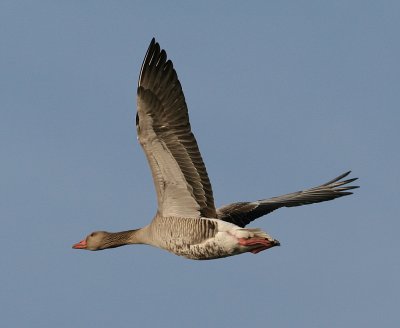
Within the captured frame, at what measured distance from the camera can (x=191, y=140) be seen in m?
17.5

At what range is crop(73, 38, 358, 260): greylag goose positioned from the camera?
56.9 feet

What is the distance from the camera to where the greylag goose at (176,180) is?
17.3m

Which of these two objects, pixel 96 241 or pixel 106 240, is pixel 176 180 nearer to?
pixel 106 240

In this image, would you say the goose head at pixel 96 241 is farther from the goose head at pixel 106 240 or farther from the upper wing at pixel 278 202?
the upper wing at pixel 278 202

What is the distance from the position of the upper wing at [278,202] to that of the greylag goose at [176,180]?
1.85 metres

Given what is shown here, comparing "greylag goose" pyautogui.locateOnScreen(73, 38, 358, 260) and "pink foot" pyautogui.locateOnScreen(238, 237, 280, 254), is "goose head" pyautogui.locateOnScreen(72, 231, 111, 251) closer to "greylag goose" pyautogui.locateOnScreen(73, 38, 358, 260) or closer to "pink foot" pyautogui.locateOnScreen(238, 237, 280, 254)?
"greylag goose" pyautogui.locateOnScreen(73, 38, 358, 260)

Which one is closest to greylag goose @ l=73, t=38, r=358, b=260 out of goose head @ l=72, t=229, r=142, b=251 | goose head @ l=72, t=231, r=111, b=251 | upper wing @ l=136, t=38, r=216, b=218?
upper wing @ l=136, t=38, r=216, b=218

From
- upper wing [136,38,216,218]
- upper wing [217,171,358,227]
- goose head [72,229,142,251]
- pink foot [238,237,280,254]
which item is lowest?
pink foot [238,237,280,254]

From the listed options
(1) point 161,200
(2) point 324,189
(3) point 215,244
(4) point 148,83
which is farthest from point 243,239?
(2) point 324,189

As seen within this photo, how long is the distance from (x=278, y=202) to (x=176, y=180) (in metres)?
3.68

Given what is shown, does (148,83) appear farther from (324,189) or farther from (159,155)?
(324,189)

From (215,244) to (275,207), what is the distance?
3309 millimetres

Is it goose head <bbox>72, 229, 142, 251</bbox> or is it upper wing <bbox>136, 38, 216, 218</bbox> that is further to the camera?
goose head <bbox>72, 229, 142, 251</bbox>

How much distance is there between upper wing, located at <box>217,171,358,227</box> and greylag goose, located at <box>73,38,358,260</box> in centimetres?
185
